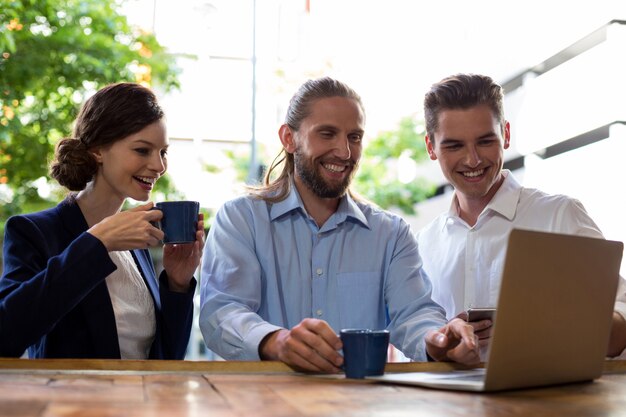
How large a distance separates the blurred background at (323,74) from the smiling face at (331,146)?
276 millimetres

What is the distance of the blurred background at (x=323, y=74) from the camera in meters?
6.61

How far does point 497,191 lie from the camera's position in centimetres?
285

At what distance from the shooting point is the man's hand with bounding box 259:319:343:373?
65.6 inches

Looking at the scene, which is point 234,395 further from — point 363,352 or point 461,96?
point 461,96

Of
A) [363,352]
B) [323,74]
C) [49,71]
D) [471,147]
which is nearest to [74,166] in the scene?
[363,352]

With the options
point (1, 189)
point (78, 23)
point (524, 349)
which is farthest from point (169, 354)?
point (1, 189)

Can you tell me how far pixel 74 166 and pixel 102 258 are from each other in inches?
19.2

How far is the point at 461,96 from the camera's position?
277 centimetres

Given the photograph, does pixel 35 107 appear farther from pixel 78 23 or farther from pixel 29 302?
pixel 29 302

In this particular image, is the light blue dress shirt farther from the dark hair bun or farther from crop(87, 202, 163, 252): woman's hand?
the dark hair bun

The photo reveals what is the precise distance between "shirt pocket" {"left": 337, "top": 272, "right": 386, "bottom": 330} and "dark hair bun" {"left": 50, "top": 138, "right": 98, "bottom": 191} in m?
0.84

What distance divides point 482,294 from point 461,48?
10779 millimetres

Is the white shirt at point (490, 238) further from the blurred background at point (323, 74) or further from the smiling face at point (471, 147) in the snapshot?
the blurred background at point (323, 74)

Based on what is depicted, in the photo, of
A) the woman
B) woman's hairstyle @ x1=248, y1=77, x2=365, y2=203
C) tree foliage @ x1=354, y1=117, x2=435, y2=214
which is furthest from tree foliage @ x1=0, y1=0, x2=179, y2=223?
tree foliage @ x1=354, y1=117, x2=435, y2=214
